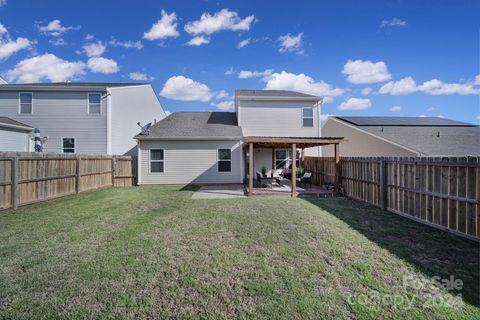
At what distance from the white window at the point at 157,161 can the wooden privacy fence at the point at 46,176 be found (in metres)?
2.10

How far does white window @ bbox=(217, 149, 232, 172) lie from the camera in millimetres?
13445

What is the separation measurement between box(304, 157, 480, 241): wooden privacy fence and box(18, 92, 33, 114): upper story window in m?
18.4

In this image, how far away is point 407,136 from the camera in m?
15.1

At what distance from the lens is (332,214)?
6.40m

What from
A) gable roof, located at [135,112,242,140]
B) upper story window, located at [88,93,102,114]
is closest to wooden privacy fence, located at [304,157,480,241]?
gable roof, located at [135,112,242,140]

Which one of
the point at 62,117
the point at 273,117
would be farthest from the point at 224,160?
the point at 62,117

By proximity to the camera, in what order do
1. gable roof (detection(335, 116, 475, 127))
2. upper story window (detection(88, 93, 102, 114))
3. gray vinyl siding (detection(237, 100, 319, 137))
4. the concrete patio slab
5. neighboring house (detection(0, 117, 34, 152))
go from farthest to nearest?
gable roof (detection(335, 116, 475, 127)) → gray vinyl siding (detection(237, 100, 319, 137)) → upper story window (detection(88, 93, 102, 114)) → neighboring house (detection(0, 117, 34, 152)) → the concrete patio slab

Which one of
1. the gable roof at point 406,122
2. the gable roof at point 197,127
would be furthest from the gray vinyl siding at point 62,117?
the gable roof at point 406,122

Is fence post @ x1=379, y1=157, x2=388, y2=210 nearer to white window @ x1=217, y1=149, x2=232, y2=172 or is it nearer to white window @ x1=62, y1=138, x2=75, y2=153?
white window @ x1=217, y1=149, x2=232, y2=172

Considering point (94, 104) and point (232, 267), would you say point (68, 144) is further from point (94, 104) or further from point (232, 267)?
point (232, 267)

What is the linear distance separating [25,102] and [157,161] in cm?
914

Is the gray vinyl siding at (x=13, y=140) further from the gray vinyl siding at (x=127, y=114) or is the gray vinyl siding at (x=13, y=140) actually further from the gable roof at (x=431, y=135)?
the gable roof at (x=431, y=135)

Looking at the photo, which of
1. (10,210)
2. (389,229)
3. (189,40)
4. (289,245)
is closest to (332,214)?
(389,229)

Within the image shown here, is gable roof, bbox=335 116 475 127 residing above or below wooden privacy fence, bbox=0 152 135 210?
above
